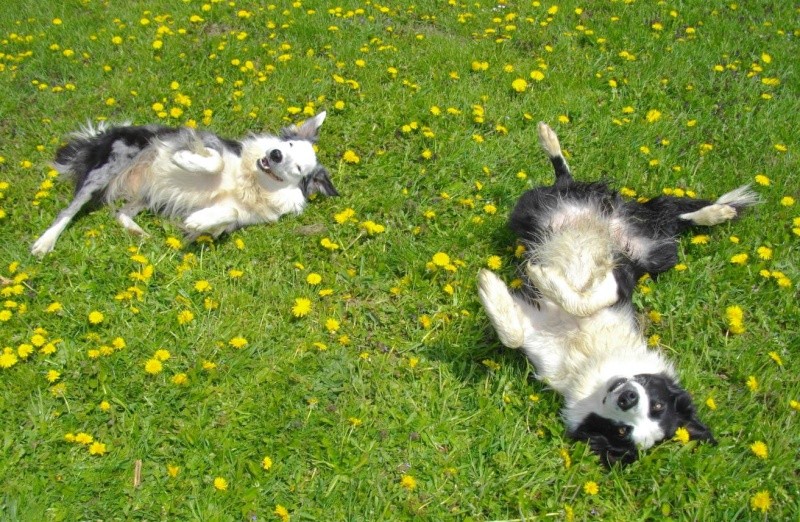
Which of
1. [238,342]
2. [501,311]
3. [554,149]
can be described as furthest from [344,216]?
[554,149]

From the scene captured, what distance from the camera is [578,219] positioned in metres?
3.76

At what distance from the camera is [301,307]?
3395 millimetres

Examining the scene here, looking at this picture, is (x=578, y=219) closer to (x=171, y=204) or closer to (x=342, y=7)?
(x=171, y=204)

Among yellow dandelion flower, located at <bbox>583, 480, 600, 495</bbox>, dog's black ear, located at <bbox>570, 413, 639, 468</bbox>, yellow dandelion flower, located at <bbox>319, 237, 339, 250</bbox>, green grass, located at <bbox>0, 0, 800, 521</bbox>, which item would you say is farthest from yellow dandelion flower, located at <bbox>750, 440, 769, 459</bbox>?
yellow dandelion flower, located at <bbox>319, 237, 339, 250</bbox>

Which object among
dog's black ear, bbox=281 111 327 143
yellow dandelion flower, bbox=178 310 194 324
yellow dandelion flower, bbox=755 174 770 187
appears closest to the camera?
yellow dandelion flower, bbox=178 310 194 324

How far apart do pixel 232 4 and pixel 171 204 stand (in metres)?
3.11

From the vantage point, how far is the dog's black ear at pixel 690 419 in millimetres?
2865

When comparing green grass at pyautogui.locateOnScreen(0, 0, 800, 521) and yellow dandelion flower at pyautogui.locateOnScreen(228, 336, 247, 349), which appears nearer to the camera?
green grass at pyautogui.locateOnScreen(0, 0, 800, 521)

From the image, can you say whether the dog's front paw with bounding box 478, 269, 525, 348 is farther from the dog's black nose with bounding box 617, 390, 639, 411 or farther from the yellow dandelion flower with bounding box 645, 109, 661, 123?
the yellow dandelion flower with bounding box 645, 109, 661, 123

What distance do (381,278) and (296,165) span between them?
41.3 inches

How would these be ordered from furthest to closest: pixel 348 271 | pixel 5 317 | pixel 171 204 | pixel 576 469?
1. pixel 171 204
2. pixel 348 271
3. pixel 5 317
4. pixel 576 469

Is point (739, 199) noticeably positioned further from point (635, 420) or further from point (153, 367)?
point (153, 367)

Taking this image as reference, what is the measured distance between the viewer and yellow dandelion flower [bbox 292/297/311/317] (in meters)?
3.38

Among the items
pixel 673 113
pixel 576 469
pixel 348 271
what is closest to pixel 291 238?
pixel 348 271
